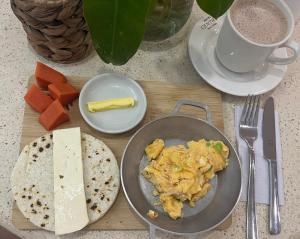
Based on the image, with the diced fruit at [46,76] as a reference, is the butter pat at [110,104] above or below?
below

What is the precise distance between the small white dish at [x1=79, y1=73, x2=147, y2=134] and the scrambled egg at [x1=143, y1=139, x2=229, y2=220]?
0.09 meters

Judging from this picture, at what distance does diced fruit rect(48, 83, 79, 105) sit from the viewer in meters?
0.90

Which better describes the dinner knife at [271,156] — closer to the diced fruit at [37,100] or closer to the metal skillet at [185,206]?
the metal skillet at [185,206]

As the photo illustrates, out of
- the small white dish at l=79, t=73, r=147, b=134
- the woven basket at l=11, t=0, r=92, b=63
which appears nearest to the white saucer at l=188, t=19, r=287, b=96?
the small white dish at l=79, t=73, r=147, b=134

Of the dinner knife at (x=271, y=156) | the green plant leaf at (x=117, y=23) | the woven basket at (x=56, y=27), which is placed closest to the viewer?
the green plant leaf at (x=117, y=23)

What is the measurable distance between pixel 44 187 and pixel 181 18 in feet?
1.75

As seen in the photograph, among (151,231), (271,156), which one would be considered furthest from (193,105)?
(151,231)

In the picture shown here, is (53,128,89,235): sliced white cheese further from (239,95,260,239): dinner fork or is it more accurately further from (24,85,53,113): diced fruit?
(239,95,260,239): dinner fork

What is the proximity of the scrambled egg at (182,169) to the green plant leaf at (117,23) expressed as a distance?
28 cm

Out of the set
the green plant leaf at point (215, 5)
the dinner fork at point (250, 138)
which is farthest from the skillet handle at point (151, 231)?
the green plant leaf at point (215, 5)

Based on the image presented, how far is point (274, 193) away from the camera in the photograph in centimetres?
89

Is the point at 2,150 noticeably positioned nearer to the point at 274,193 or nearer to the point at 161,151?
the point at 161,151

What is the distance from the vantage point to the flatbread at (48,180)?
814 mm

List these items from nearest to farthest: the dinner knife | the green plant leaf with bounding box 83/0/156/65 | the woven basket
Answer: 1. the green plant leaf with bounding box 83/0/156/65
2. the woven basket
3. the dinner knife
